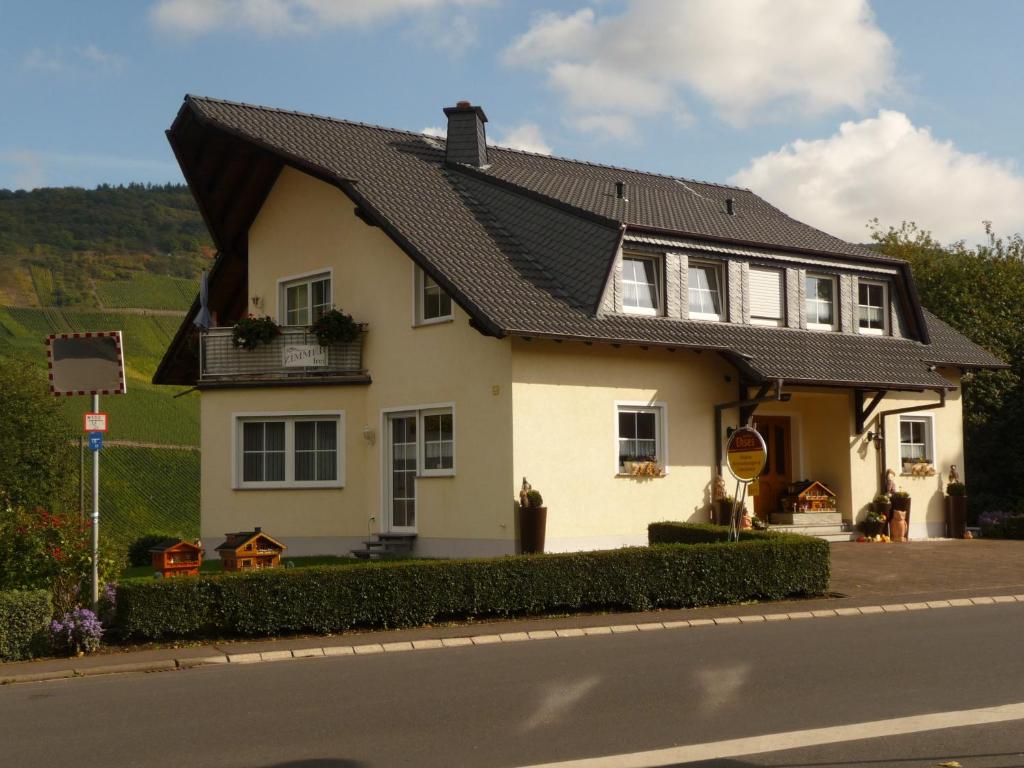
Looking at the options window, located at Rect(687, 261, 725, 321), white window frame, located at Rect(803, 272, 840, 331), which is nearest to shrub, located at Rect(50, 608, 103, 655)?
window, located at Rect(687, 261, 725, 321)

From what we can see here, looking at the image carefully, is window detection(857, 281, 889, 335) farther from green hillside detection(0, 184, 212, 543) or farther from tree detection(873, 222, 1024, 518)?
green hillside detection(0, 184, 212, 543)

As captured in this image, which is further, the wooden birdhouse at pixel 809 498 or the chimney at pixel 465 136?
the chimney at pixel 465 136

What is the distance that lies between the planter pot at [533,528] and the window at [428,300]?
4000 mm

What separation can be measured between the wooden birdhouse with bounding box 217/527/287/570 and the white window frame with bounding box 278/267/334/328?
20.1ft

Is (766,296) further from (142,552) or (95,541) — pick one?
(95,541)

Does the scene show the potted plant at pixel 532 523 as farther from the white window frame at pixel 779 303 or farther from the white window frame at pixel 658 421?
the white window frame at pixel 779 303

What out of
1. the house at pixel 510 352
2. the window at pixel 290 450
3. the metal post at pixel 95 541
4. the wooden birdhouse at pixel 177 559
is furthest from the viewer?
the window at pixel 290 450

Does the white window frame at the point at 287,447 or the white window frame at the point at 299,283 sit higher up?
the white window frame at the point at 299,283

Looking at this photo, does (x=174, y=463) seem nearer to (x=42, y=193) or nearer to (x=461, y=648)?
(x=461, y=648)

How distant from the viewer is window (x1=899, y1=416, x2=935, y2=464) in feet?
81.7

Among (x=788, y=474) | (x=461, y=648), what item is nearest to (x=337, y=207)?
(x=788, y=474)

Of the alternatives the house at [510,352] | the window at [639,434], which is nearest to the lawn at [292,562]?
the house at [510,352]

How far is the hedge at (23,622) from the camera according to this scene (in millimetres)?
12211

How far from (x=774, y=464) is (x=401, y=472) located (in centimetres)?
721
